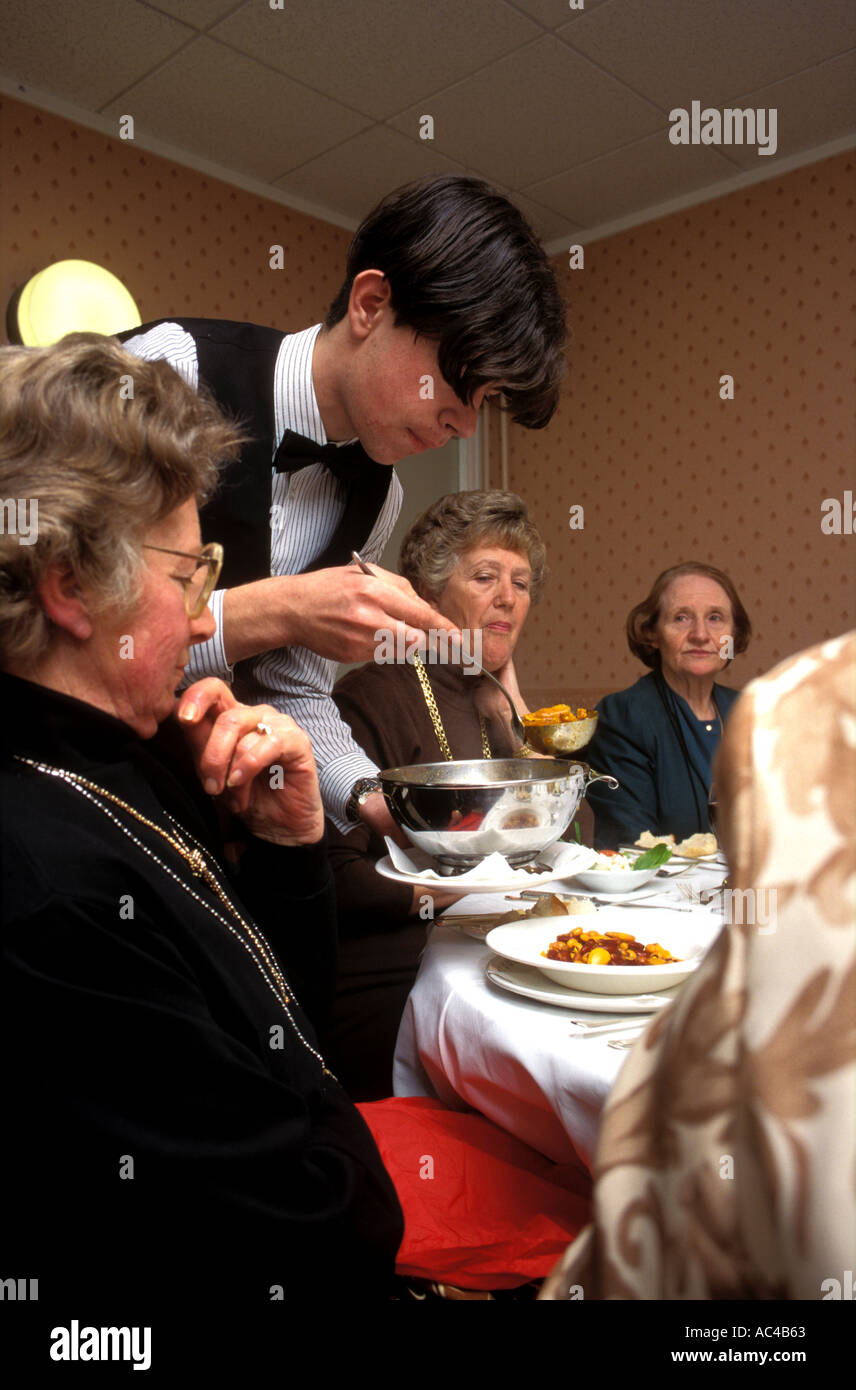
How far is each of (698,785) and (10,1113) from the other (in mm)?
2603

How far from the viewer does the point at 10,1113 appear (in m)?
0.75

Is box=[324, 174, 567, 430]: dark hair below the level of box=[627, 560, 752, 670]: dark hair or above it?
above

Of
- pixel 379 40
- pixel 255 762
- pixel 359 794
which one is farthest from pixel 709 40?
pixel 255 762

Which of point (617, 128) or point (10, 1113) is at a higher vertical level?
point (617, 128)

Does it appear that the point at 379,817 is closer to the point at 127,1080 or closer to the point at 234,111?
the point at 127,1080

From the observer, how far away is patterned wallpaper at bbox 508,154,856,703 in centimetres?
423

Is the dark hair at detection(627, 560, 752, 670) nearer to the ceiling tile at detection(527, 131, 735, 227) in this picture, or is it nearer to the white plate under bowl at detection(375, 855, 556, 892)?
the ceiling tile at detection(527, 131, 735, 227)

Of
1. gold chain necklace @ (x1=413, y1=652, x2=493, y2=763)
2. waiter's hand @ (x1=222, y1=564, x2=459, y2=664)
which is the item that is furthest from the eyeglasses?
gold chain necklace @ (x1=413, y1=652, x2=493, y2=763)

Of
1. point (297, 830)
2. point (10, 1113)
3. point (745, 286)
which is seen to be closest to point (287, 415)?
point (297, 830)

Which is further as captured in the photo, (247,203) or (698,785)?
(247,203)

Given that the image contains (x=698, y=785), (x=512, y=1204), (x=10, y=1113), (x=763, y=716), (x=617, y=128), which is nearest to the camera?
(x=763, y=716)

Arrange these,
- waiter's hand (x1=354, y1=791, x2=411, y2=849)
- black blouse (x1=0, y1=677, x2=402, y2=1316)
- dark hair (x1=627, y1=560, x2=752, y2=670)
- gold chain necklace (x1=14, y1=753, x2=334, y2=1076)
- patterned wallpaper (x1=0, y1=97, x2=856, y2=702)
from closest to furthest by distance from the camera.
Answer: black blouse (x1=0, y1=677, x2=402, y2=1316), gold chain necklace (x1=14, y1=753, x2=334, y2=1076), waiter's hand (x1=354, y1=791, x2=411, y2=849), dark hair (x1=627, y1=560, x2=752, y2=670), patterned wallpaper (x1=0, y1=97, x2=856, y2=702)

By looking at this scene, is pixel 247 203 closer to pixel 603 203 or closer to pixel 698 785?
pixel 603 203

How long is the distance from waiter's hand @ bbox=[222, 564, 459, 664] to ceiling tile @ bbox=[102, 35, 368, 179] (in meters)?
3.05
